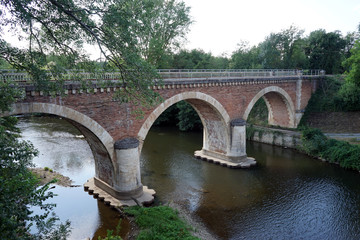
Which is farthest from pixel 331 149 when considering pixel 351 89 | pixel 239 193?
pixel 239 193

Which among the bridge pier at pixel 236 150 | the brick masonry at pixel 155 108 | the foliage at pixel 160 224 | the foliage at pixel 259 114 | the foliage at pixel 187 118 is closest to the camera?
the foliage at pixel 160 224

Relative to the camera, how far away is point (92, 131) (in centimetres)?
1145

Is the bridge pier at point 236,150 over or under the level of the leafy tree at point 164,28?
under

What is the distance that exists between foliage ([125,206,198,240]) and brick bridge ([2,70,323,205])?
1564mm

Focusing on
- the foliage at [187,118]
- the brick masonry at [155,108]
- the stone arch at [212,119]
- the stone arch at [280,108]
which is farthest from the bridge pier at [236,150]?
the foliage at [187,118]

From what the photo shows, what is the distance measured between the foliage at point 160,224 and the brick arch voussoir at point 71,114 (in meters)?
2.86

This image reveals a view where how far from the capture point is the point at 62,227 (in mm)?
4910

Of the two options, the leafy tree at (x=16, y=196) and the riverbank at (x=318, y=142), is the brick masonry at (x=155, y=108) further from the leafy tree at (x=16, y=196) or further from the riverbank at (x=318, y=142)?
the leafy tree at (x=16, y=196)

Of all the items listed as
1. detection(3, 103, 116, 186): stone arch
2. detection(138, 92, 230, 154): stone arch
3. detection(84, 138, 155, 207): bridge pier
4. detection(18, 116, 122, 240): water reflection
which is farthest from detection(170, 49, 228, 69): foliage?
detection(84, 138, 155, 207): bridge pier

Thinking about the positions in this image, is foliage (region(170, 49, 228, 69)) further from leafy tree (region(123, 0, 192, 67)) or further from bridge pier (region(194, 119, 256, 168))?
bridge pier (region(194, 119, 256, 168))

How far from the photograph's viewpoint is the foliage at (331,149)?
17.5 m

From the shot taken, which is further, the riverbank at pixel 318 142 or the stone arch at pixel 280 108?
the stone arch at pixel 280 108

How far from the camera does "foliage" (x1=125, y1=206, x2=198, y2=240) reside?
9.38 m

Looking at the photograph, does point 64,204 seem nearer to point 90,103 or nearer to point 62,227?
point 90,103
